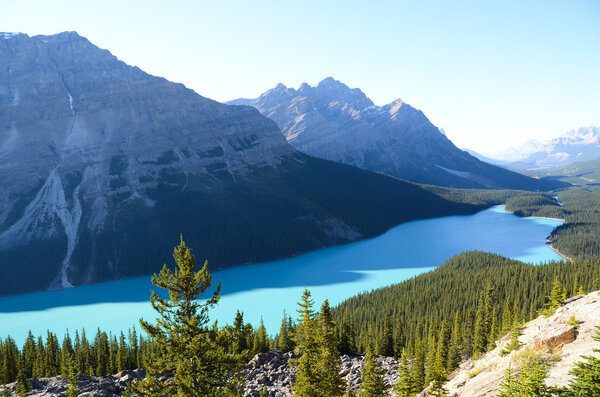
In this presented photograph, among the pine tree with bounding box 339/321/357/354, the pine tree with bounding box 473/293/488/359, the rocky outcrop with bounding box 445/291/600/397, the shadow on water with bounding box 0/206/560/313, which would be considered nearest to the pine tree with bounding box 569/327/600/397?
the rocky outcrop with bounding box 445/291/600/397

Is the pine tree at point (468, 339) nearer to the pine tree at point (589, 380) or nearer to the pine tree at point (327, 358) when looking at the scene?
the pine tree at point (327, 358)

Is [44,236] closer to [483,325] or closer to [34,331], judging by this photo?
[34,331]

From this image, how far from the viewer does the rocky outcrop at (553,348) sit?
2295 centimetres

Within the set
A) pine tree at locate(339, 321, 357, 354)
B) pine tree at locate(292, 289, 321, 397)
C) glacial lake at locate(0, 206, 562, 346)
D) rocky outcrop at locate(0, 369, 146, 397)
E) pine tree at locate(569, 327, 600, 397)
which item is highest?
pine tree at locate(569, 327, 600, 397)

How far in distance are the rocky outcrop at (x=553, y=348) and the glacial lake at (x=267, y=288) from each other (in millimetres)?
72096

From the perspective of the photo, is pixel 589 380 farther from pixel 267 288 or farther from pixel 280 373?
pixel 267 288

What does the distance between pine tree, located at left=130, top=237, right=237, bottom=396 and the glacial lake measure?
7912 centimetres

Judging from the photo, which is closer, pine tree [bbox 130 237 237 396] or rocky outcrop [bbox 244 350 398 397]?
pine tree [bbox 130 237 237 396]

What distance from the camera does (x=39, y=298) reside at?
451 ft

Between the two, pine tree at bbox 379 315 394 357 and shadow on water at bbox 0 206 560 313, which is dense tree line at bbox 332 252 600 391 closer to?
pine tree at bbox 379 315 394 357

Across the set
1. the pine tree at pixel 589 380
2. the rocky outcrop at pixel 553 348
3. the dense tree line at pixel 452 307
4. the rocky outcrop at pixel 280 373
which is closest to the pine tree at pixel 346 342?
the dense tree line at pixel 452 307

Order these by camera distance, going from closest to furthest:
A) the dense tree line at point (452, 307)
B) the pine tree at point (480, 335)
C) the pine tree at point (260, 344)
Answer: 1. the pine tree at point (480, 335)
2. the dense tree line at point (452, 307)
3. the pine tree at point (260, 344)

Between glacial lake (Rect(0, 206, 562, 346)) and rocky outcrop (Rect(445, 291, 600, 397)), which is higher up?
rocky outcrop (Rect(445, 291, 600, 397))

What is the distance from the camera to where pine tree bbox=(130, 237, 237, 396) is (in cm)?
2000
